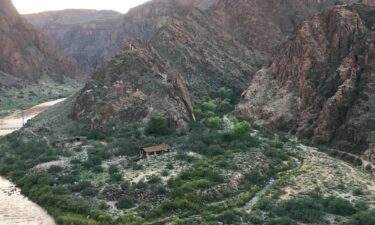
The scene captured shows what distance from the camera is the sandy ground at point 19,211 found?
133ft

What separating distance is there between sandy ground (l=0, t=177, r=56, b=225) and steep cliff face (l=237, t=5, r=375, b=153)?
31637 millimetres

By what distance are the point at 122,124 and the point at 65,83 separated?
339ft

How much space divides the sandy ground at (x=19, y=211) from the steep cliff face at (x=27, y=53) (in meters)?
111

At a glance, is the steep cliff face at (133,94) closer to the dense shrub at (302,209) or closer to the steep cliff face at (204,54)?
the steep cliff face at (204,54)

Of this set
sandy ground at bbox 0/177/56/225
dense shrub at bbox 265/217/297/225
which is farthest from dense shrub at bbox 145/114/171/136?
dense shrub at bbox 265/217/297/225

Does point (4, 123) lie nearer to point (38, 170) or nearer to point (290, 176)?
point (38, 170)

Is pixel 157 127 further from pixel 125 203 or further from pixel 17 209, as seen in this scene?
pixel 17 209

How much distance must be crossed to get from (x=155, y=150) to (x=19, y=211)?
53.8ft

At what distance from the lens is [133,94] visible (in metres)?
71.3

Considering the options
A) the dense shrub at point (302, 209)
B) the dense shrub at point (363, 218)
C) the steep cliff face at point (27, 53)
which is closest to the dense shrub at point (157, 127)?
the dense shrub at point (302, 209)

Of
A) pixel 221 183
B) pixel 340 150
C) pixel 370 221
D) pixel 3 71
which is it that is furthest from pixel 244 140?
pixel 3 71

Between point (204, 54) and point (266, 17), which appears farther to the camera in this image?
point (266, 17)

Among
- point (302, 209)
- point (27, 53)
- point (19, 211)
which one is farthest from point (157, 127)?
point (27, 53)

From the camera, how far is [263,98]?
74.0 metres
